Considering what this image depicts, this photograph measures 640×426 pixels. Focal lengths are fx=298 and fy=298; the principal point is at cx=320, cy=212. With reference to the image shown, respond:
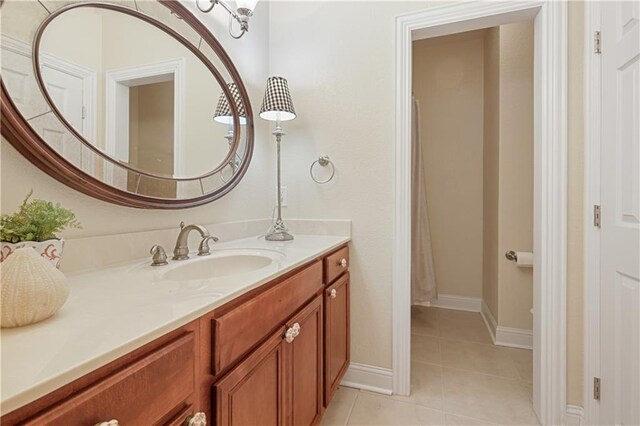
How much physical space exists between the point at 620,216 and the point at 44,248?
1.82 meters

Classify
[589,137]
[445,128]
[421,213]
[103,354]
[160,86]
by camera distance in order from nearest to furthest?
[103,354] < [160,86] < [589,137] < [421,213] < [445,128]

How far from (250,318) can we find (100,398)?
0.37 m

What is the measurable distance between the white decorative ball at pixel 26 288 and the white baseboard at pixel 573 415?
1.97m

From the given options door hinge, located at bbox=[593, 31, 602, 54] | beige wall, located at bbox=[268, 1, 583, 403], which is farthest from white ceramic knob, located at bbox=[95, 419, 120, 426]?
door hinge, located at bbox=[593, 31, 602, 54]

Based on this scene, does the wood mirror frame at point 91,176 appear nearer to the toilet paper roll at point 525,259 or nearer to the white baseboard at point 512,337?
the toilet paper roll at point 525,259

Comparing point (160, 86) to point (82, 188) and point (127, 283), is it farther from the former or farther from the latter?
point (127, 283)

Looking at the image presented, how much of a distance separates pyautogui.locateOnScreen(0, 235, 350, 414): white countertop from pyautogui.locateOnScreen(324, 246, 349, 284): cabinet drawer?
410 mm

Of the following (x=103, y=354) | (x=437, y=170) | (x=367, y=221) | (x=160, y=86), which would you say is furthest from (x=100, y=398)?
(x=437, y=170)

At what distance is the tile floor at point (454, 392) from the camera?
1.45 m

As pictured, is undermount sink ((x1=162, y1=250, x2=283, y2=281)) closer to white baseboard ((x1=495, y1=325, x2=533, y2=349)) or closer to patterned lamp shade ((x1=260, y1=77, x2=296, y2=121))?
patterned lamp shade ((x1=260, y1=77, x2=296, y2=121))

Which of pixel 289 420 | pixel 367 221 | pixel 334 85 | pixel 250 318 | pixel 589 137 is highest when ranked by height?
pixel 334 85

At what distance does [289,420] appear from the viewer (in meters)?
0.97

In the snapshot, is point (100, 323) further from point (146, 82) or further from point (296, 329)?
point (146, 82)

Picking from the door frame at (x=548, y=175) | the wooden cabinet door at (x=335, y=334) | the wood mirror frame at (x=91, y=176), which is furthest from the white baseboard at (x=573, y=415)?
the wood mirror frame at (x=91, y=176)
